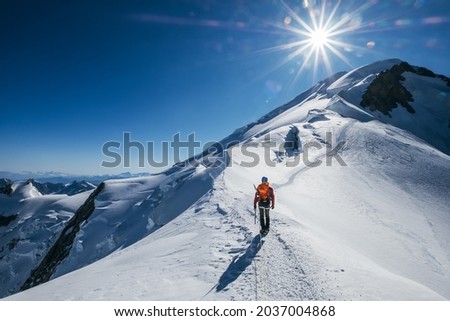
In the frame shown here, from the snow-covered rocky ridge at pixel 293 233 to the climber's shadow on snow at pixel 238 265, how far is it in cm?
3

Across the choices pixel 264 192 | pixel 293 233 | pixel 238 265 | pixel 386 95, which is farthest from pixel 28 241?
pixel 386 95

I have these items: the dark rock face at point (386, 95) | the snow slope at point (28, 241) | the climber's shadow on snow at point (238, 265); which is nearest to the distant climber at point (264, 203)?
the climber's shadow on snow at point (238, 265)

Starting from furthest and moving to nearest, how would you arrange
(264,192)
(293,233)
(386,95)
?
(386,95) < (264,192) < (293,233)

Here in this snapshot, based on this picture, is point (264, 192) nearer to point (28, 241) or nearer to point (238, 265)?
point (238, 265)

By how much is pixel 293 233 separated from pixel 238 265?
327 cm

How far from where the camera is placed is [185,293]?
668cm

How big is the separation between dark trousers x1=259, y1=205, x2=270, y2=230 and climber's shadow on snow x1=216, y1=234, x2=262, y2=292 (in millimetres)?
910

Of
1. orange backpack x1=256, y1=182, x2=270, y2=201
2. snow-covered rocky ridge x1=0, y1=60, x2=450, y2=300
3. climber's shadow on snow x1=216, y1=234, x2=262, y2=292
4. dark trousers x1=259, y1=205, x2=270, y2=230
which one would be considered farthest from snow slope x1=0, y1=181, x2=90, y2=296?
climber's shadow on snow x1=216, y1=234, x2=262, y2=292

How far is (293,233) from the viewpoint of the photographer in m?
10.3

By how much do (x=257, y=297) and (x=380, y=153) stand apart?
29.3 m
